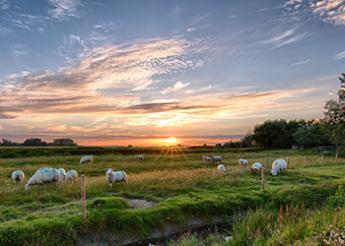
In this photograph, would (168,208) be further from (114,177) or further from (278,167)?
(278,167)

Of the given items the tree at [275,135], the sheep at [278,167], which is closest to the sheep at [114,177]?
the sheep at [278,167]

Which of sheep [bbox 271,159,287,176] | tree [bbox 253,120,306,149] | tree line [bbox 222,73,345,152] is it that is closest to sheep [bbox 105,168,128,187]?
sheep [bbox 271,159,287,176]

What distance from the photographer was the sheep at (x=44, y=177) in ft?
71.5

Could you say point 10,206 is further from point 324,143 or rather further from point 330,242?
point 324,143

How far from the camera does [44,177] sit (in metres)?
22.1

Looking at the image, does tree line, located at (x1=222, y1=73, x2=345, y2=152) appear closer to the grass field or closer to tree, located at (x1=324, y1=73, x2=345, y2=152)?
tree, located at (x1=324, y1=73, x2=345, y2=152)

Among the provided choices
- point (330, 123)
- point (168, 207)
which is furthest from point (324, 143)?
point (168, 207)

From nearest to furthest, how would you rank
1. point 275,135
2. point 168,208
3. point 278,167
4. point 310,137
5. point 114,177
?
point 168,208, point 114,177, point 278,167, point 310,137, point 275,135

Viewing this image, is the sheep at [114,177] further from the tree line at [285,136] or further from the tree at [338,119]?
the tree line at [285,136]

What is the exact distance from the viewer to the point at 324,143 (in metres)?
83.4

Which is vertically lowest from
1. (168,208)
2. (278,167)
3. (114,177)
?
(168,208)

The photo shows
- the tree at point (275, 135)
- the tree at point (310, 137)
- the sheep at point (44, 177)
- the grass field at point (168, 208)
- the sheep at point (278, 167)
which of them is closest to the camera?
the grass field at point (168, 208)

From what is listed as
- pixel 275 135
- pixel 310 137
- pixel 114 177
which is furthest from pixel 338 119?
pixel 275 135

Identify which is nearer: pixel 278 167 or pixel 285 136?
pixel 278 167
